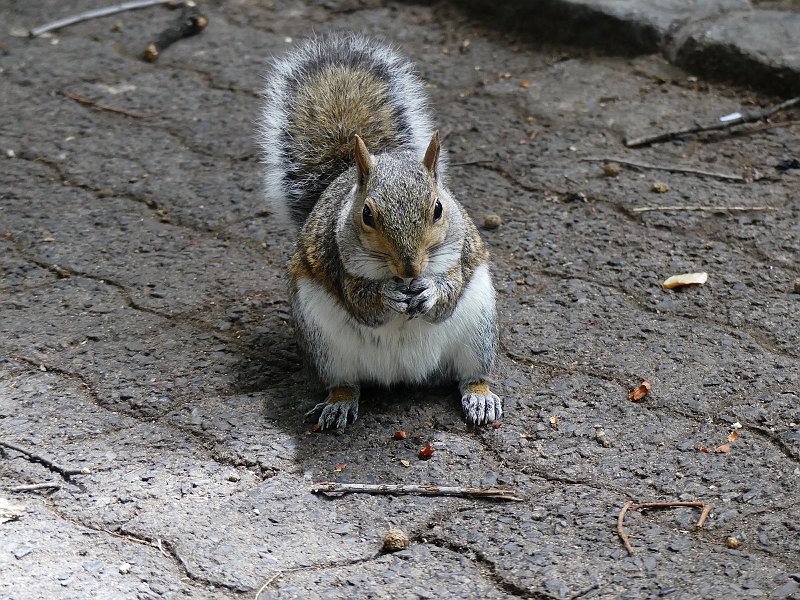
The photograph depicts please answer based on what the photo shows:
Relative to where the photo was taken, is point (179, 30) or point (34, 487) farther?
point (179, 30)

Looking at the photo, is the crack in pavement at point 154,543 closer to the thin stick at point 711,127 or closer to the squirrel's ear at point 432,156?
the squirrel's ear at point 432,156

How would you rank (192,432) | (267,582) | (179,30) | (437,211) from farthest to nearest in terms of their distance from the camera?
(179,30)
(192,432)
(437,211)
(267,582)

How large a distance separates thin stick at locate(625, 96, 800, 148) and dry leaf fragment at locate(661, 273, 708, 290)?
0.65 metres

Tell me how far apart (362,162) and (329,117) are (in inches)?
16.7

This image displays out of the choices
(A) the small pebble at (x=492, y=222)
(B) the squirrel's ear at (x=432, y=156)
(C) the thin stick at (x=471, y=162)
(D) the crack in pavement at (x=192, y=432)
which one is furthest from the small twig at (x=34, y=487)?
(C) the thin stick at (x=471, y=162)

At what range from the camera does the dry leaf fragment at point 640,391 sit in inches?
88.1

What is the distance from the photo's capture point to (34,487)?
1.96 meters

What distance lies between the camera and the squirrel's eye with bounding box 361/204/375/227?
195 cm

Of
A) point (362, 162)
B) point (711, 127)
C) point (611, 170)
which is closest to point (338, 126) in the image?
point (362, 162)

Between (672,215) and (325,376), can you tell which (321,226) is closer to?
(325,376)

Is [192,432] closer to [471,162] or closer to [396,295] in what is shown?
[396,295]

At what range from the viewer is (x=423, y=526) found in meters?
1.90

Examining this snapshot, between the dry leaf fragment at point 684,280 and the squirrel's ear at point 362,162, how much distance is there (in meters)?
0.92

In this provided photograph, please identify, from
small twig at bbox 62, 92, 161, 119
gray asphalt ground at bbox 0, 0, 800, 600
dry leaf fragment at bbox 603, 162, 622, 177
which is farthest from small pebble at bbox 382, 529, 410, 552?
small twig at bbox 62, 92, 161, 119
